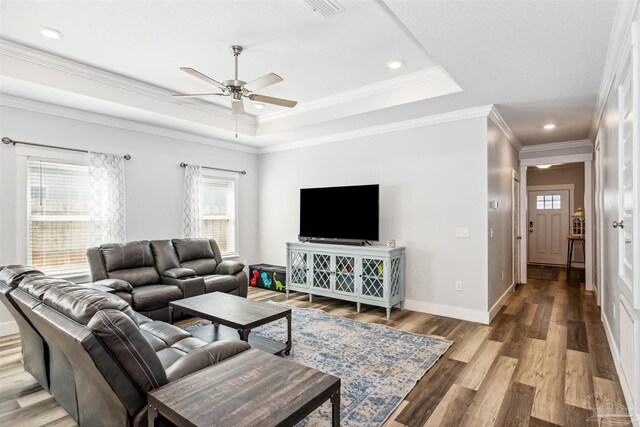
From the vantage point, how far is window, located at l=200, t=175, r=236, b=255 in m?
5.71

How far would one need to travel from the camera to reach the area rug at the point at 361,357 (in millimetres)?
2258

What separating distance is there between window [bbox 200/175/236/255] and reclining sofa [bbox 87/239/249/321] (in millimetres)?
727

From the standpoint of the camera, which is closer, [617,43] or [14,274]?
[14,274]

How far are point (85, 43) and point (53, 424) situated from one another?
10.2ft

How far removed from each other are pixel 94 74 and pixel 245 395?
3.85 metres

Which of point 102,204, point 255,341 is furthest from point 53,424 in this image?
point 102,204

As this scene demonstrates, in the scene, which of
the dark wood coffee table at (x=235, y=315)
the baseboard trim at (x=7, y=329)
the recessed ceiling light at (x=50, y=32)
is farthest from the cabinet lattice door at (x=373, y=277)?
the baseboard trim at (x=7, y=329)

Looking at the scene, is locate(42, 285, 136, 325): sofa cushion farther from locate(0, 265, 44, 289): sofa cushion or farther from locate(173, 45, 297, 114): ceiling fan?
locate(173, 45, 297, 114): ceiling fan

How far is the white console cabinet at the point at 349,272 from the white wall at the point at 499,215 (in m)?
1.16

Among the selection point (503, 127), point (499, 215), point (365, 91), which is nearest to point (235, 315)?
point (365, 91)

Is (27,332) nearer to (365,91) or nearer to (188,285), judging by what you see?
(188,285)

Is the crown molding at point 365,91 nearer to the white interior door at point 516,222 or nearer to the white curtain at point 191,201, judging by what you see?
the white curtain at point 191,201

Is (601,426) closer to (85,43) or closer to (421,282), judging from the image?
(421,282)

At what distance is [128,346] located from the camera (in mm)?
1477
